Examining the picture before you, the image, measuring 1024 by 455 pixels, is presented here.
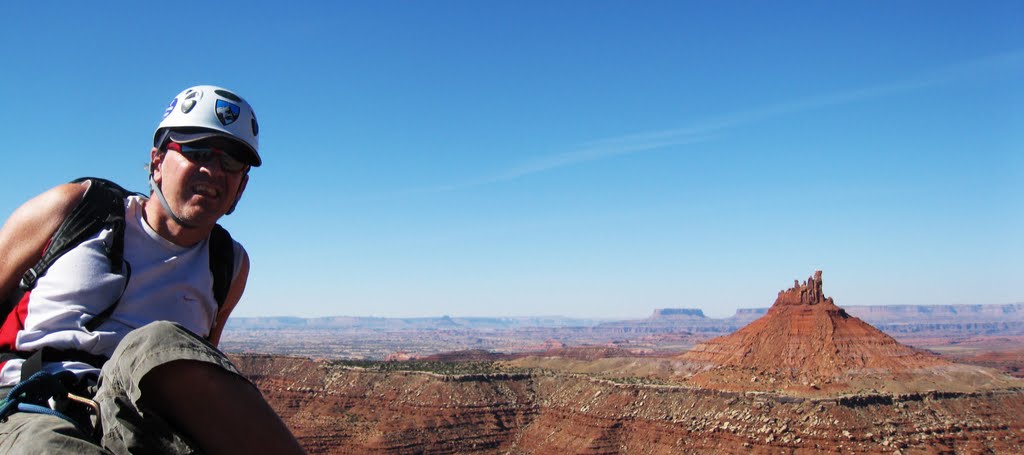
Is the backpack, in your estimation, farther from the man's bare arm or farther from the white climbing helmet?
the white climbing helmet

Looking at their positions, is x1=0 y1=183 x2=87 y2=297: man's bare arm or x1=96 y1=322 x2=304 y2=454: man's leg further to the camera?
x1=0 y1=183 x2=87 y2=297: man's bare arm

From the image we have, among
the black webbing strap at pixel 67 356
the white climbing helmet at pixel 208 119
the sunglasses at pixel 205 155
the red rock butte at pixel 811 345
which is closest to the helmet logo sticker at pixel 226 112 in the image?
the white climbing helmet at pixel 208 119

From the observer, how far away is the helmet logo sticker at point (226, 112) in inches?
114

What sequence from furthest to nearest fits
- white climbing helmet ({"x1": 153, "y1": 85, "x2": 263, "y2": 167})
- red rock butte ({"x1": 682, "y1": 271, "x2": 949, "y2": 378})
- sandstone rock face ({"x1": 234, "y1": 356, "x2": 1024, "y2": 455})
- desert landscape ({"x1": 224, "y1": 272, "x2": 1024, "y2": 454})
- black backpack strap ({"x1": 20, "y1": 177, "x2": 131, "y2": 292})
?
red rock butte ({"x1": 682, "y1": 271, "x2": 949, "y2": 378}) < desert landscape ({"x1": 224, "y1": 272, "x2": 1024, "y2": 454}) < sandstone rock face ({"x1": 234, "y1": 356, "x2": 1024, "y2": 455}) < white climbing helmet ({"x1": 153, "y1": 85, "x2": 263, "y2": 167}) < black backpack strap ({"x1": 20, "y1": 177, "x2": 131, "y2": 292})

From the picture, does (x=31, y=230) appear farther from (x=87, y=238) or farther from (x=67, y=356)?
(x=67, y=356)

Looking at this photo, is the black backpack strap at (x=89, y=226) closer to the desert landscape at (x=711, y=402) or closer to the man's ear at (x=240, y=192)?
the man's ear at (x=240, y=192)

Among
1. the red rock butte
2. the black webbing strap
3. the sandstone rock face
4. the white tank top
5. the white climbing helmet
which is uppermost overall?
A: the white climbing helmet

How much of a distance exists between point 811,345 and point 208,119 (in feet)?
240

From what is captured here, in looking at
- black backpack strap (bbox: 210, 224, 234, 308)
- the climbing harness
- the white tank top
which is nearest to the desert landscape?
black backpack strap (bbox: 210, 224, 234, 308)

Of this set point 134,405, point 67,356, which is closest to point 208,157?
point 67,356

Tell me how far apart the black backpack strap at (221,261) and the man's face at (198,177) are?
0.23 meters

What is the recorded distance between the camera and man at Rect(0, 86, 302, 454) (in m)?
1.85

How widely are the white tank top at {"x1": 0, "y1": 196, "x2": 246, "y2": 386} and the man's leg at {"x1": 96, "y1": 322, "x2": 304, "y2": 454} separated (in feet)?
2.15

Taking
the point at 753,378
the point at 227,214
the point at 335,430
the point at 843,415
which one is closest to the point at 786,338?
the point at 753,378
